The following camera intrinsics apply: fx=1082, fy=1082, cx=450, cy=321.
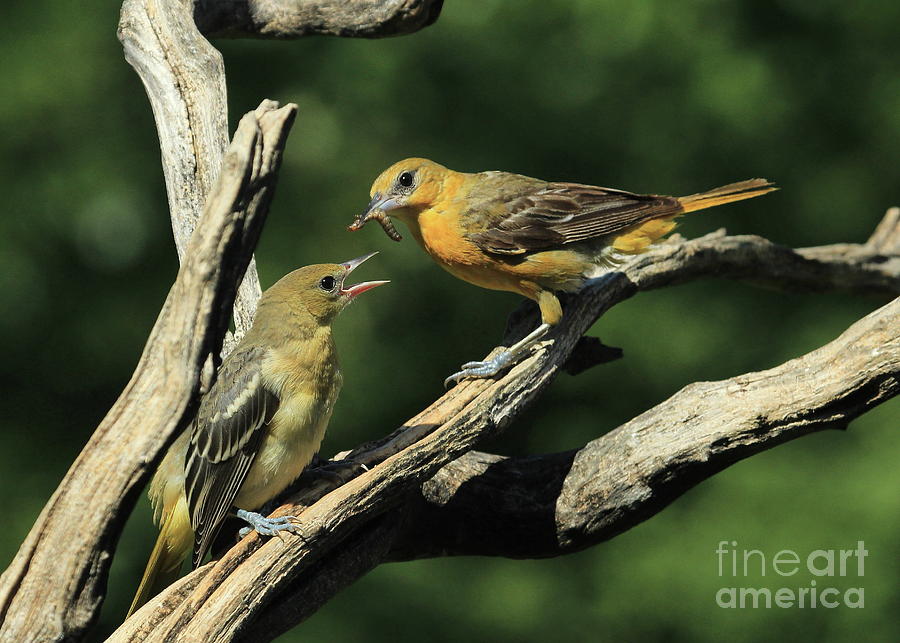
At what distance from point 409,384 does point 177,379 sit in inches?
211

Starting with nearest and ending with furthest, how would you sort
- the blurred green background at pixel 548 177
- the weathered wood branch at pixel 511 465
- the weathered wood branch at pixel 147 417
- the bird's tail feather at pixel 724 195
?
the weathered wood branch at pixel 147 417, the weathered wood branch at pixel 511 465, the bird's tail feather at pixel 724 195, the blurred green background at pixel 548 177

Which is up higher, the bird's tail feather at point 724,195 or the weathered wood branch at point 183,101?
the weathered wood branch at point 183,101

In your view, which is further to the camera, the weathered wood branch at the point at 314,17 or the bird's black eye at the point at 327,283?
the weathered wood branch at the point at 314,17

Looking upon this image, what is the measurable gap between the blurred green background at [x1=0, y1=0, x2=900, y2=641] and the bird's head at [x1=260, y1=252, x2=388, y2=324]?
13.8ft

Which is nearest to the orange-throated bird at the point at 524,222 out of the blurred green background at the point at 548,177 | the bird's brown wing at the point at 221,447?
the bird's brown wing at the point at 221,447

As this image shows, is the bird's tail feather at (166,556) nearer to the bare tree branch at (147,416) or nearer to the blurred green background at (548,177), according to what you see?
the bare tree branch at (147,416)

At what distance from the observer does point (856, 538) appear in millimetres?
7641

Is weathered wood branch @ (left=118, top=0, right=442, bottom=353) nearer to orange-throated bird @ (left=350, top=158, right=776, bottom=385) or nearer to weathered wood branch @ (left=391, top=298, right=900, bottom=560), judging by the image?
orange-throated bird @ (left=350, top=158, right=776, bottom=385)

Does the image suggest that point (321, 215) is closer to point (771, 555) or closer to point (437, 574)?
point (437, 574)

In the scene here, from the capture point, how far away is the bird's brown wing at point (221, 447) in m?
3.68

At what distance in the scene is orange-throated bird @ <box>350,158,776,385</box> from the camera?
15.5ft

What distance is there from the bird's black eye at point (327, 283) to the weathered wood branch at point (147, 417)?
0.64 metres

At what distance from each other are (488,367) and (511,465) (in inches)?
21.5

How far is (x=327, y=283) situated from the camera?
4055mm
